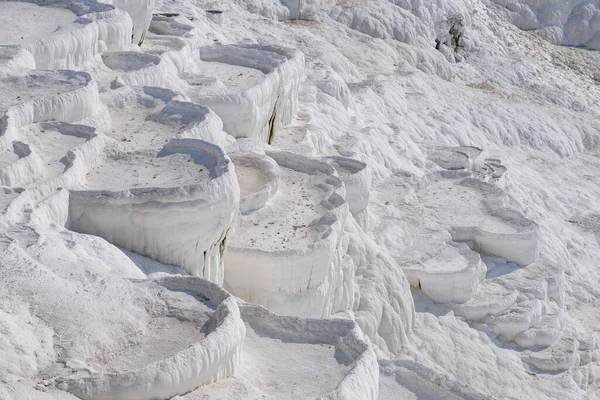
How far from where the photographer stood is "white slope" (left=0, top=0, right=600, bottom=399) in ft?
21.6

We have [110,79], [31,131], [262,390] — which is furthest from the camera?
[110,79]

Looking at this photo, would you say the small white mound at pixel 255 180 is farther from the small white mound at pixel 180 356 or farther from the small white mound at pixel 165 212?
the small white mound at pixel 180 356

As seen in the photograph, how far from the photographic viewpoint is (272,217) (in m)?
10.7

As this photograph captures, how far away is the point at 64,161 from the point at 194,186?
151cm

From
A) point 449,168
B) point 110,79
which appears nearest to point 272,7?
point 449,168

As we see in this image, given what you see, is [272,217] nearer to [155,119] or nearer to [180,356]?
[155,119]

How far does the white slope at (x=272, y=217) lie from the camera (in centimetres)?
657

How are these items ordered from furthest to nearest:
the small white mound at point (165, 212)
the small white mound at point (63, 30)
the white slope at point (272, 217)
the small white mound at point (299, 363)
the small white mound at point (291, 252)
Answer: the small white mound at point (63, 30), the small white mound at point (291, 252), the small white mound at point (165, 212), the white slope at point (272, 217), the small white mound at point (299, 363)

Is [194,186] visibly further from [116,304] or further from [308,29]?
[308,29]

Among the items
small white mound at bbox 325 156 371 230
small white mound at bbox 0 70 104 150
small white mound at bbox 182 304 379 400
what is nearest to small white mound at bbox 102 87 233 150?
small white mound at bbox 0 70 104 150

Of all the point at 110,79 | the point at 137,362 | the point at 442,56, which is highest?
the point at 137,362

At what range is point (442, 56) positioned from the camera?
24.7 meters

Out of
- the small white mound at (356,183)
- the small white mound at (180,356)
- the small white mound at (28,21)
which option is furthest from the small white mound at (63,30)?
the small white mound at (180,356)

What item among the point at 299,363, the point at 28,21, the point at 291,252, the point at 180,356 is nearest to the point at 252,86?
the point at 28,21
